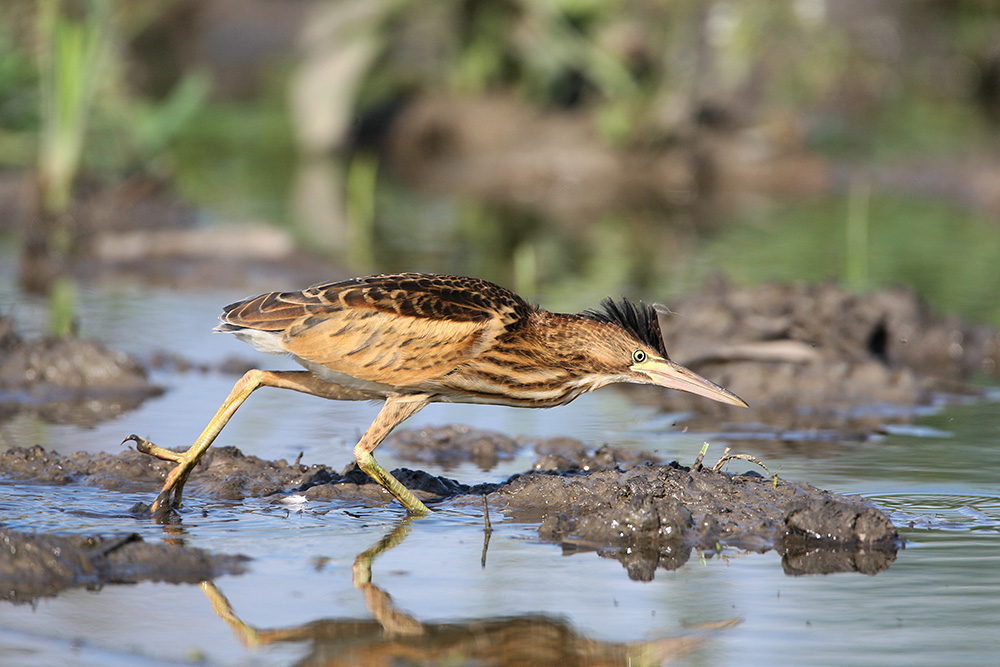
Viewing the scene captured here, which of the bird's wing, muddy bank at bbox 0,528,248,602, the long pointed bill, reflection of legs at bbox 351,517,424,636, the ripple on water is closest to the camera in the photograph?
reflection of legs at bbox 351,517,424,636

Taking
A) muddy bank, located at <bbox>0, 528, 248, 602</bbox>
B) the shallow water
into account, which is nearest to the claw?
the shallow water

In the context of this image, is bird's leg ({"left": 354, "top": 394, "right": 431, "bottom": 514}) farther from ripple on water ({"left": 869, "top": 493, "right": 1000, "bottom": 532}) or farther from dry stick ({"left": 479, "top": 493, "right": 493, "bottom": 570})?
ripple on water ({"left": 869, "top": 493, "right": 1000, "bottom": 532})

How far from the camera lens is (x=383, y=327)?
5.20 m

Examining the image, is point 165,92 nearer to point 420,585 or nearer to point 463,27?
point 463,27

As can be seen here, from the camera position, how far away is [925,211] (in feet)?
47.3

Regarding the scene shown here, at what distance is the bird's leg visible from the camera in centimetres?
506

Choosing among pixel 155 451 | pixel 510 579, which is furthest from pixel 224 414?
pixel 510 579

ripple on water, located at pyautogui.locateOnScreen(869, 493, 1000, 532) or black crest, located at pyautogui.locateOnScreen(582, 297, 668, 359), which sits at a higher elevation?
black crest, located at pyautogui.locateOnScreen(582, 297, 668, 359)

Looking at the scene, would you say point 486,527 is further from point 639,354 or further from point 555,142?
point 555,142

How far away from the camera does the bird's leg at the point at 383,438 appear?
5059 millimetres

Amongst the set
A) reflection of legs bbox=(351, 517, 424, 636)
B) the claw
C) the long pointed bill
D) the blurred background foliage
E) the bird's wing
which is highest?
the blurred background foliage

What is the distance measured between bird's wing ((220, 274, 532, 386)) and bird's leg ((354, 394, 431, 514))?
119 millimetres

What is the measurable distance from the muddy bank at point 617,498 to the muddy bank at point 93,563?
2.14ft

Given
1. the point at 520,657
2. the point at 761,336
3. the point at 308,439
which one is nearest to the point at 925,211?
the point at 761,336
